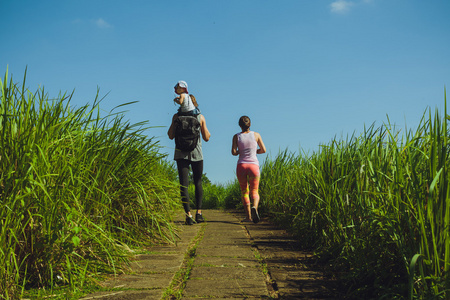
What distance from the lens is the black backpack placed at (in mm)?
5211

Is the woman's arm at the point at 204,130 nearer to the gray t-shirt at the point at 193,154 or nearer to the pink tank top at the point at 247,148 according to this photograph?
the gray t-shirt at the point at 193,154

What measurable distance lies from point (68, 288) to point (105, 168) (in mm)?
1027

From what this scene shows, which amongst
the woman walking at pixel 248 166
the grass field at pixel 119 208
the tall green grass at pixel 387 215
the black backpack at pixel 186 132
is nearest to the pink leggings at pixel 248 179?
the woman walking at pixel 248 166

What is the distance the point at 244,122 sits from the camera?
19.6 feet

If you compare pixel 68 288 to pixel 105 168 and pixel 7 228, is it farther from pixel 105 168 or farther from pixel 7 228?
pixel 105 168

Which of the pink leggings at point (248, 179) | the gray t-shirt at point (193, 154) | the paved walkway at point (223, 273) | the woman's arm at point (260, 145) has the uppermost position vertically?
the woman's arm at point (260, 145)

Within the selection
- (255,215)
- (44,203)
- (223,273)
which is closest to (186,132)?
(255,215)

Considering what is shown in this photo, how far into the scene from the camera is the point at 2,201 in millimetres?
2025

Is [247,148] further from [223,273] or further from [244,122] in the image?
[223,273]

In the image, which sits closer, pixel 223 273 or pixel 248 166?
pixel 223 273

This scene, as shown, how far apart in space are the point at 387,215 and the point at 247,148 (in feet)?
12.2

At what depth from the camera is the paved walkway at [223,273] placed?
2.30 meters

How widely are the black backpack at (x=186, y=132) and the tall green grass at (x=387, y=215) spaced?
5.75 feet

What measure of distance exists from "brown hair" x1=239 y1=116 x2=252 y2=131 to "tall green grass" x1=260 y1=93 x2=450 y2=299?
2.04 metres
